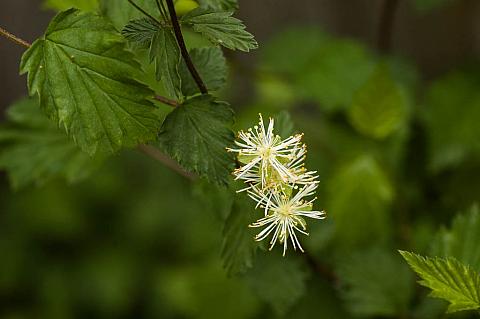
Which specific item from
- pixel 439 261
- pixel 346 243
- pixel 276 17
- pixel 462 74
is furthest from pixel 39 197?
pixel 439 261

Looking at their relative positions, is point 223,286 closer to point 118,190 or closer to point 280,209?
point 118,190

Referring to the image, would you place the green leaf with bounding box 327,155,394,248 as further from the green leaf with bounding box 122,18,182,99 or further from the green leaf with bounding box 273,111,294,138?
the green leaf with bounding box 122,18,182,99

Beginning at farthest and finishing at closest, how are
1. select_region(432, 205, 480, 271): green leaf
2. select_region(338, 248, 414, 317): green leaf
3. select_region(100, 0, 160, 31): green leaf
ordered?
select_region(338, 248, 414, 317): green leaf → select_region(432, 205, 480, 271): green leaf → select_region(100, 0, 160, 31): green leaf

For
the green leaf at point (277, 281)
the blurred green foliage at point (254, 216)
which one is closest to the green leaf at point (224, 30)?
the blurred green foliage at point (254, 216)

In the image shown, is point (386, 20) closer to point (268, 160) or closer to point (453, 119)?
point (453, 119)

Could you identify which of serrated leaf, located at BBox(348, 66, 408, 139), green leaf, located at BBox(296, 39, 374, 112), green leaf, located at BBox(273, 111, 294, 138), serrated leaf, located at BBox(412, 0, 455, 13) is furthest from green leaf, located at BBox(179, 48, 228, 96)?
serrated leaf, located at BBox(412, 0, 455, 13)

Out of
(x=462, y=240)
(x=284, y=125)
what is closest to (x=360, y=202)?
(x=462, y=240)

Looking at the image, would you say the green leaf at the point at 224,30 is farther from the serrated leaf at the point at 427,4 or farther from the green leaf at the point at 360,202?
the serrated leaf at the point at 427,4

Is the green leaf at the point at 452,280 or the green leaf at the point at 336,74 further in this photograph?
the green leaf at the point at 336,74
